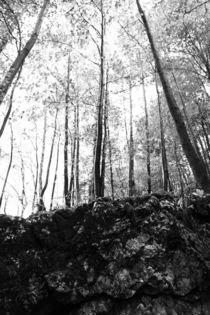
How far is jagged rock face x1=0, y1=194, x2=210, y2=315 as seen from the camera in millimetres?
3105

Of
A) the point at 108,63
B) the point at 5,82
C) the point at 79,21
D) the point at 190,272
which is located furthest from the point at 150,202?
the point at 108,63

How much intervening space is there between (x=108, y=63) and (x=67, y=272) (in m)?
10.9

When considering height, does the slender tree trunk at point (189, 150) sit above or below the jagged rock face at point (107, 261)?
above

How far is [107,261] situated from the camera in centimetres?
339

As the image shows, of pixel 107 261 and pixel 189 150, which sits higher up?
pixel 189 150

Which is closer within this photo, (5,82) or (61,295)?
(61,295)

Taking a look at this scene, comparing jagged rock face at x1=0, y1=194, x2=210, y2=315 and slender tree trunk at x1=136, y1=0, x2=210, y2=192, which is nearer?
jagged rock face at x1=0, y1=194, x2=210, y2=315

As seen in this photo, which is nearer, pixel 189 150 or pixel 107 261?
pixel 107 261

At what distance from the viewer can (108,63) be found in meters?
12.6

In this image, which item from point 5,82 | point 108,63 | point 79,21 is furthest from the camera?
point 108,63

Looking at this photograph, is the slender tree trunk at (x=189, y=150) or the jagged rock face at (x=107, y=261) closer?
the jagged rock face at (x=107, y=261)

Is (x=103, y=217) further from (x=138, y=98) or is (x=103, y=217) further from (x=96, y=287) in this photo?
(x=138, y=98)

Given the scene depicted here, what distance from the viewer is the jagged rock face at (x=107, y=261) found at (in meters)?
3.11

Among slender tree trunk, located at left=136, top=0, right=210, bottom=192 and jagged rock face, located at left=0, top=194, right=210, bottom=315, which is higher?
slender tree trunk, located at left=136, top=0, right=210, bottom=192
